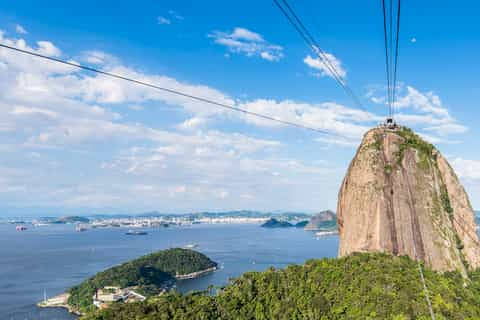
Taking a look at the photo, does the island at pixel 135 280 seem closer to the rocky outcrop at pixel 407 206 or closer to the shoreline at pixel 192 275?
the shoreline at pixel 192 275

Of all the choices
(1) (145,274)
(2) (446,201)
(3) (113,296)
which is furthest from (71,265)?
(2) (446,201)

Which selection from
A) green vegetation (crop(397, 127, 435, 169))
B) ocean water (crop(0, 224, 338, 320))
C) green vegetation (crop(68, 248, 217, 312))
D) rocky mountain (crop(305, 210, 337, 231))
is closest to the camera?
green vegetation (crop(397, 127, 435, 169))

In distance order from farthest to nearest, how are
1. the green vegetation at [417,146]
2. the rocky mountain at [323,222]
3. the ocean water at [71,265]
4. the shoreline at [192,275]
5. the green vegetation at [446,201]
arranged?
the rocky mountain at [323,222], the shoreline at [192,275], the ocean water at [71,265], the green vegetation at [417,146], the green vegetation at [446,201]

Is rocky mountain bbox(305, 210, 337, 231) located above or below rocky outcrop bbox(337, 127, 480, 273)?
below

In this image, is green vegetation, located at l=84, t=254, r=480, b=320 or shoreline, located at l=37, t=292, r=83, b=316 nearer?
green vegetation, located at l=84, t=254, r=480, b=320

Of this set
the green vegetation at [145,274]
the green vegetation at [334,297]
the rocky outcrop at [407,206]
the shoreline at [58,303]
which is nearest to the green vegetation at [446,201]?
the rocky outcrop at [407,206]

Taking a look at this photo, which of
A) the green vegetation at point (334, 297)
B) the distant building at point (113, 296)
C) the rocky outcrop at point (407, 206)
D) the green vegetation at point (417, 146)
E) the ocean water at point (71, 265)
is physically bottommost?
the ocean water at point (71, 265)

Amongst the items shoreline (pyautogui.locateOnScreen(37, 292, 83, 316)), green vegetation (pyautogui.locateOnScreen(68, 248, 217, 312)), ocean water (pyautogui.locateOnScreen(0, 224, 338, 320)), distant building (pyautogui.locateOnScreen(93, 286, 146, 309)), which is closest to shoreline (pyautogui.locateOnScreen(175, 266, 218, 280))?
green vegetation (pyautogui.locateOnScreen(68, 248, 217, 312))

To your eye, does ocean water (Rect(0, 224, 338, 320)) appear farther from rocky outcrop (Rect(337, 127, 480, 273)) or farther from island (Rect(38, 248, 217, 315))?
rocky outcrop (Rect(337, 127, 480, 273))
